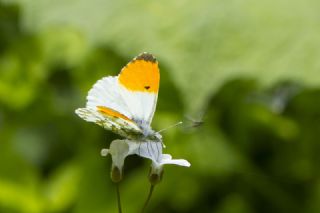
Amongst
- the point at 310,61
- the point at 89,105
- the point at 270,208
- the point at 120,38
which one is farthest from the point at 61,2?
the point at 89,105

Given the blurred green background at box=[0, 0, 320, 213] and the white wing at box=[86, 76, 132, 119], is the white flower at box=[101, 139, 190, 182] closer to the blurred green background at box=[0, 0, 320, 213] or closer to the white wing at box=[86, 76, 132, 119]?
the white wing at box=[86, 76, 132, 119]

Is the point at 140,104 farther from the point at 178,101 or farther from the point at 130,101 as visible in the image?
the point at 178,101

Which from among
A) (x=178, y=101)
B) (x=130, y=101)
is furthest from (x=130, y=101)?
(x=178, y=101)

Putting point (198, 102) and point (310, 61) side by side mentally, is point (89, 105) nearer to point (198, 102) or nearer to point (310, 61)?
point (198, 102)

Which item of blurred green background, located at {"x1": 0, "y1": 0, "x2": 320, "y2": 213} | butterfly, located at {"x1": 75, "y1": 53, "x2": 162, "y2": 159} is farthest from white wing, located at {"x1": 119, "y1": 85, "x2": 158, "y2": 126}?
blurred green background, located at {"x1": 0, "y1": 0, "x2": 320, "y2": 213}

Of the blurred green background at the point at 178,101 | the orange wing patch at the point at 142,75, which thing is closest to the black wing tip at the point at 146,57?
the orange wing patch at the point at 142,75
